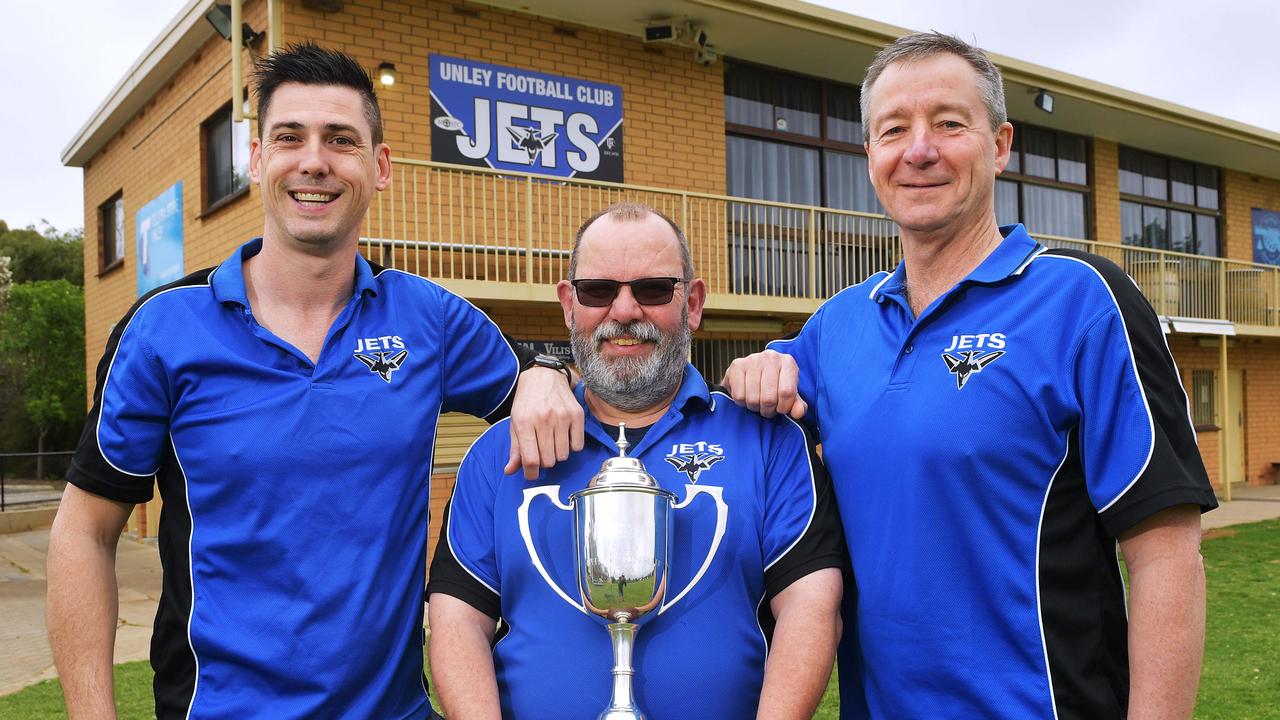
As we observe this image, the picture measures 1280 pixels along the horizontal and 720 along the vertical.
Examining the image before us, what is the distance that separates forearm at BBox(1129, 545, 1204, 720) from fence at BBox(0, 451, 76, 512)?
19.9 meters

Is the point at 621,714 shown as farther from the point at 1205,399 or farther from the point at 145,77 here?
the point at 1205,399

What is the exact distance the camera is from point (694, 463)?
238cm

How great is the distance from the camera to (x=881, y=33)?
40.8 ft

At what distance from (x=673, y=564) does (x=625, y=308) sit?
63 centimetres

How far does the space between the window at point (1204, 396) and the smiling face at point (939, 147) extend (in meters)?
20.3

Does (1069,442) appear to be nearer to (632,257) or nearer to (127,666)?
(632,257)

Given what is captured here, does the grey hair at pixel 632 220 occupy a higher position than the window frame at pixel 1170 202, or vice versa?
the window frame at pixel 1170 202

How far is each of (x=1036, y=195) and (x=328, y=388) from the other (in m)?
16.7

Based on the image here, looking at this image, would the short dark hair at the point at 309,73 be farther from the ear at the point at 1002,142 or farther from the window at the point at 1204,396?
the window at the point at 1204,396

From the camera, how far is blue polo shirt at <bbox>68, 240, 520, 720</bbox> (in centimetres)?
224

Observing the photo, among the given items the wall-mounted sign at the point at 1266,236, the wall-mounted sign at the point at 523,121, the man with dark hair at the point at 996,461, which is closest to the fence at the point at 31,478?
the wall-mounted sign at the point at 523,121

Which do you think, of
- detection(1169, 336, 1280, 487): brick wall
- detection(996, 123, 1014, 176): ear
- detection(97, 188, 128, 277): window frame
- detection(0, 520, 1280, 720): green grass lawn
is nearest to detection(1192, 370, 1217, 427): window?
detection(1169, 336, 1280, 487): brick wall

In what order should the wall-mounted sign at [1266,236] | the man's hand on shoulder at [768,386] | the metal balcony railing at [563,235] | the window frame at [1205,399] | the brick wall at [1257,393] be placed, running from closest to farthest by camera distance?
the man's hand on shoulder at [768,386]
the metal balcony railing at [563,235]
the window frame at [1205,399]
the brick wall at [1257,393]
the wall-mounted sign at [1266,236]

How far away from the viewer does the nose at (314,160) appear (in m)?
2.36
